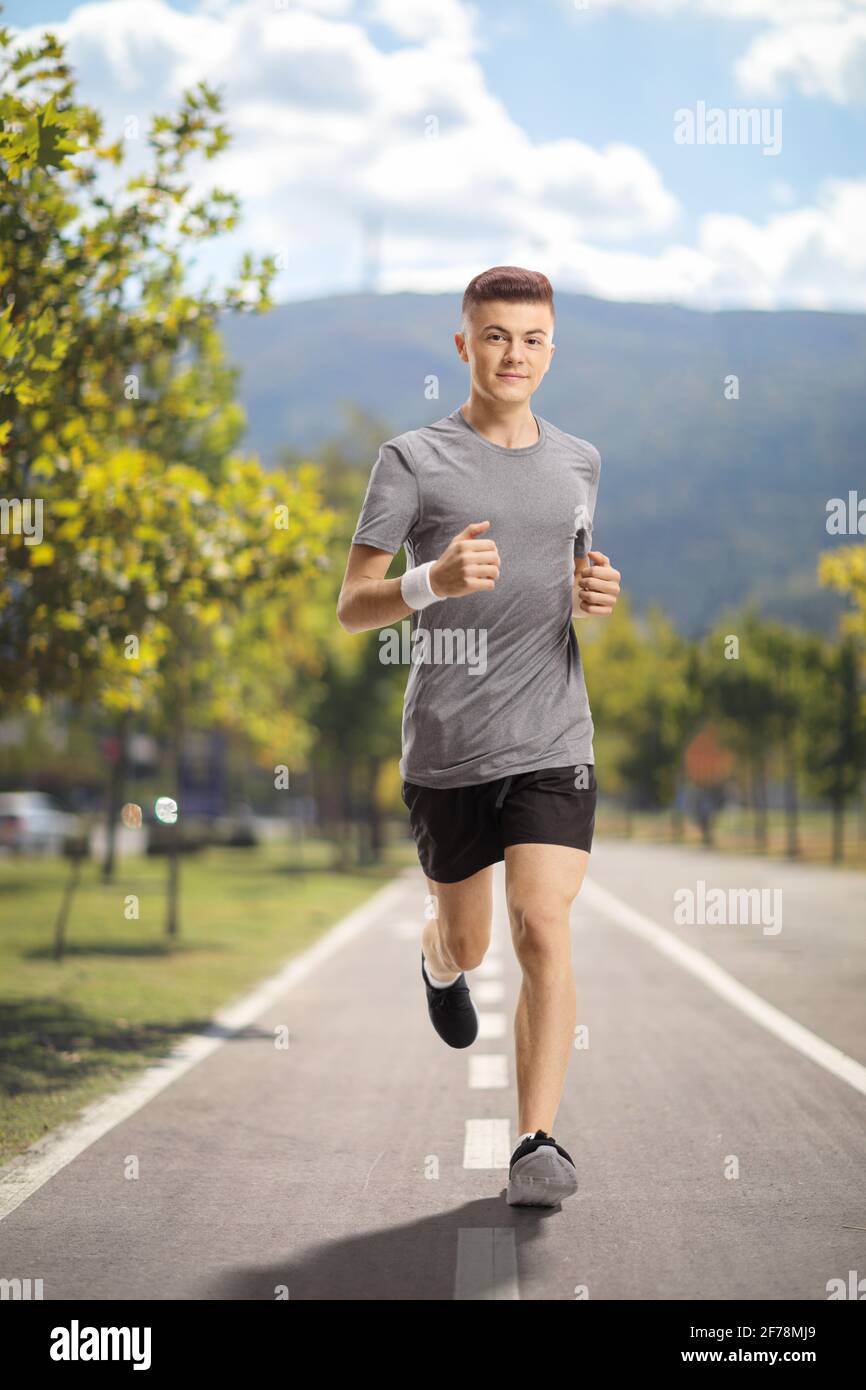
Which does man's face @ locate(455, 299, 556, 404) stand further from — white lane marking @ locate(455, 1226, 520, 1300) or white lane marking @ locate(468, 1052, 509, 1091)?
white lane marking @ locate(468, 1052, 509, 1091)

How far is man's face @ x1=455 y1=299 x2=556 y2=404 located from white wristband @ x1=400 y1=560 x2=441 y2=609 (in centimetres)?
62

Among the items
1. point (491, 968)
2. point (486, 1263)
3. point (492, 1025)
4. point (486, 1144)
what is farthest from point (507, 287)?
point (491, 968)

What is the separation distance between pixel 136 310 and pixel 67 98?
2.29 meters

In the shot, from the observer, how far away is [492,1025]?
998 centimetres

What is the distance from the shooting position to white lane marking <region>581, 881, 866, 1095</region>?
784cm

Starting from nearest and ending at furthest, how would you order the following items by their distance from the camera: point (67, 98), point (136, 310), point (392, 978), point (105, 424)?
point (67, 98), point (136, 310), point (105, 424), point (392, 978)

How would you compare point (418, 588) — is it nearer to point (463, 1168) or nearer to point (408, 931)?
point (463, 1168)

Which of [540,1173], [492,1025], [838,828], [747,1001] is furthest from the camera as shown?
[838,828]

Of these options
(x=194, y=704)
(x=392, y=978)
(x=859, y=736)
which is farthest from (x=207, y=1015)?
(x=859, y=736)

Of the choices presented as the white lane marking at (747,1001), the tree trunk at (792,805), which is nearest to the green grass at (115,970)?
the white lane marking at (747,1001)

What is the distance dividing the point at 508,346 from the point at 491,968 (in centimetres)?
925

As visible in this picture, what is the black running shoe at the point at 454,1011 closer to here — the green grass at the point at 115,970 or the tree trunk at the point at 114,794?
the green grass at the point at 115,970
